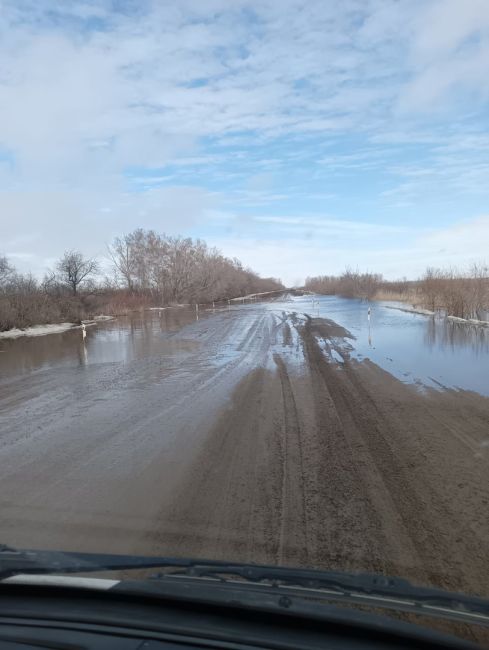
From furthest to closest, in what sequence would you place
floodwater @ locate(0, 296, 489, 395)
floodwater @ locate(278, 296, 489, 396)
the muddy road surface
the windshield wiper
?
floodwater @ locate(0, 296, 489, 395)
floodwater @ locate(278, 296, 489, 396)
the muddy road surface
the windshield wiper

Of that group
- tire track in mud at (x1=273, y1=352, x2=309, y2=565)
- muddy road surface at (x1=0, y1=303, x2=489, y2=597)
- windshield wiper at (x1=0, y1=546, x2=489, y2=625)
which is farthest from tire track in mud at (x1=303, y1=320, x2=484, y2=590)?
windshield wiper at (x1=0, y1=546, x2=489, y2=625)

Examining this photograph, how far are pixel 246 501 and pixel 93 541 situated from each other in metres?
1.44

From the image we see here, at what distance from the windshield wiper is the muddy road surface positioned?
3.17 ft

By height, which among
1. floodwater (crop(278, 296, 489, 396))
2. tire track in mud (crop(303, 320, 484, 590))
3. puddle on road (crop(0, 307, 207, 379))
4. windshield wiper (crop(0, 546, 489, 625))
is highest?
windshield wiper (crop(0, 546, 489, 625))

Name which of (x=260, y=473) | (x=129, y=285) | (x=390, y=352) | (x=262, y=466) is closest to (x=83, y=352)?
(x=390, y=352)

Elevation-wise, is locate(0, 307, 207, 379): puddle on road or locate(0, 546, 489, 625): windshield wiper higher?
locate(0, 546, 489, 625): windshield wiper

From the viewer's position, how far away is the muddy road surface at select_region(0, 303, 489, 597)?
377cm

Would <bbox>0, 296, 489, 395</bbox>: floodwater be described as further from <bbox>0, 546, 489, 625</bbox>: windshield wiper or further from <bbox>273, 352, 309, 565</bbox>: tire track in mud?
<bbox>0, 546, 489, 625</bbox>: windshield wiper

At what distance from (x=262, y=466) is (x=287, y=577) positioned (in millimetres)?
3212

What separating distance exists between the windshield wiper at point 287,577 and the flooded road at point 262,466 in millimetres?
958

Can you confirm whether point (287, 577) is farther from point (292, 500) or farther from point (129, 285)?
point (129, 285)

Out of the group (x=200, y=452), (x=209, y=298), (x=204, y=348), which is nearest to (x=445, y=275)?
(x=204, y=348)

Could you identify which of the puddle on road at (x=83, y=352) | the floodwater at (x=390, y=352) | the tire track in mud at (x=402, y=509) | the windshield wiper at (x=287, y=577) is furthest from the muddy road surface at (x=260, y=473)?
the puddle on road at (x=83, y=352)

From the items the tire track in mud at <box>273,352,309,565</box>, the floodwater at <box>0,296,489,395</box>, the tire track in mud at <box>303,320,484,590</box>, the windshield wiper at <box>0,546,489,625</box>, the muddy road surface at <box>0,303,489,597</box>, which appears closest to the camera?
the windshield wiper at <box>0,546,489,625</box>
